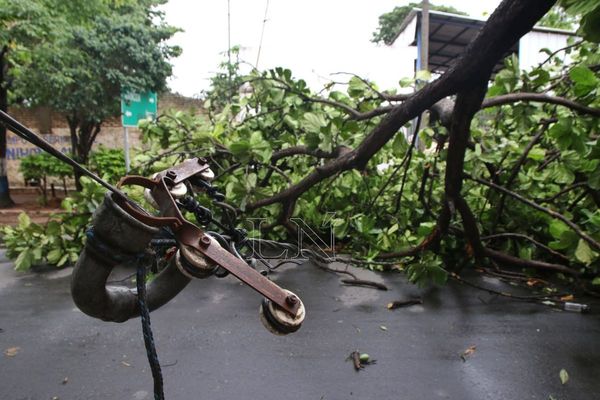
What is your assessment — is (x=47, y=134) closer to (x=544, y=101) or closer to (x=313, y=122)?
(x=313, y=122)

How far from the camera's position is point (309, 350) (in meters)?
1.49

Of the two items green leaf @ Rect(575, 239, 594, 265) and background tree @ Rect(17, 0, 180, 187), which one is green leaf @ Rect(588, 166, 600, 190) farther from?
background tree @ Rect(17, 0, 180, 187)

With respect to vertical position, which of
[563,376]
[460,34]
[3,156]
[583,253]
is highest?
[460,34]

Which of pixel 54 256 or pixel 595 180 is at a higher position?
pixel 595 180

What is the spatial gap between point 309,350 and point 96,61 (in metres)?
10.0

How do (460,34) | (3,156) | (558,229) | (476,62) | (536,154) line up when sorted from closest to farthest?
(476,62) → (558,229) → (536,154) → (3,156) → (460,34)

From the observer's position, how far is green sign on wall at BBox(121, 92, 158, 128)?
5133 millimetres

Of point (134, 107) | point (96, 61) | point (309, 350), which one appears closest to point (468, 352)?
point (309, 350)

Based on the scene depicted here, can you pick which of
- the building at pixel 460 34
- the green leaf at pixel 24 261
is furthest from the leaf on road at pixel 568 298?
the building at pixel 460 34

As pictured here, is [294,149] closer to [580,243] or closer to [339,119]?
[339,119]

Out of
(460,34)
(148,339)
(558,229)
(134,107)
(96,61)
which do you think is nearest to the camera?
→ (148,339)

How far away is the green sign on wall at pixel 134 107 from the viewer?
5.13 metres

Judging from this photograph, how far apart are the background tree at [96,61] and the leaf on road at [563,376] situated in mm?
8735

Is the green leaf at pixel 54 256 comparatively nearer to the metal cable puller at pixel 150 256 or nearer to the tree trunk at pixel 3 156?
the metal cable puller at pixel 150 256
